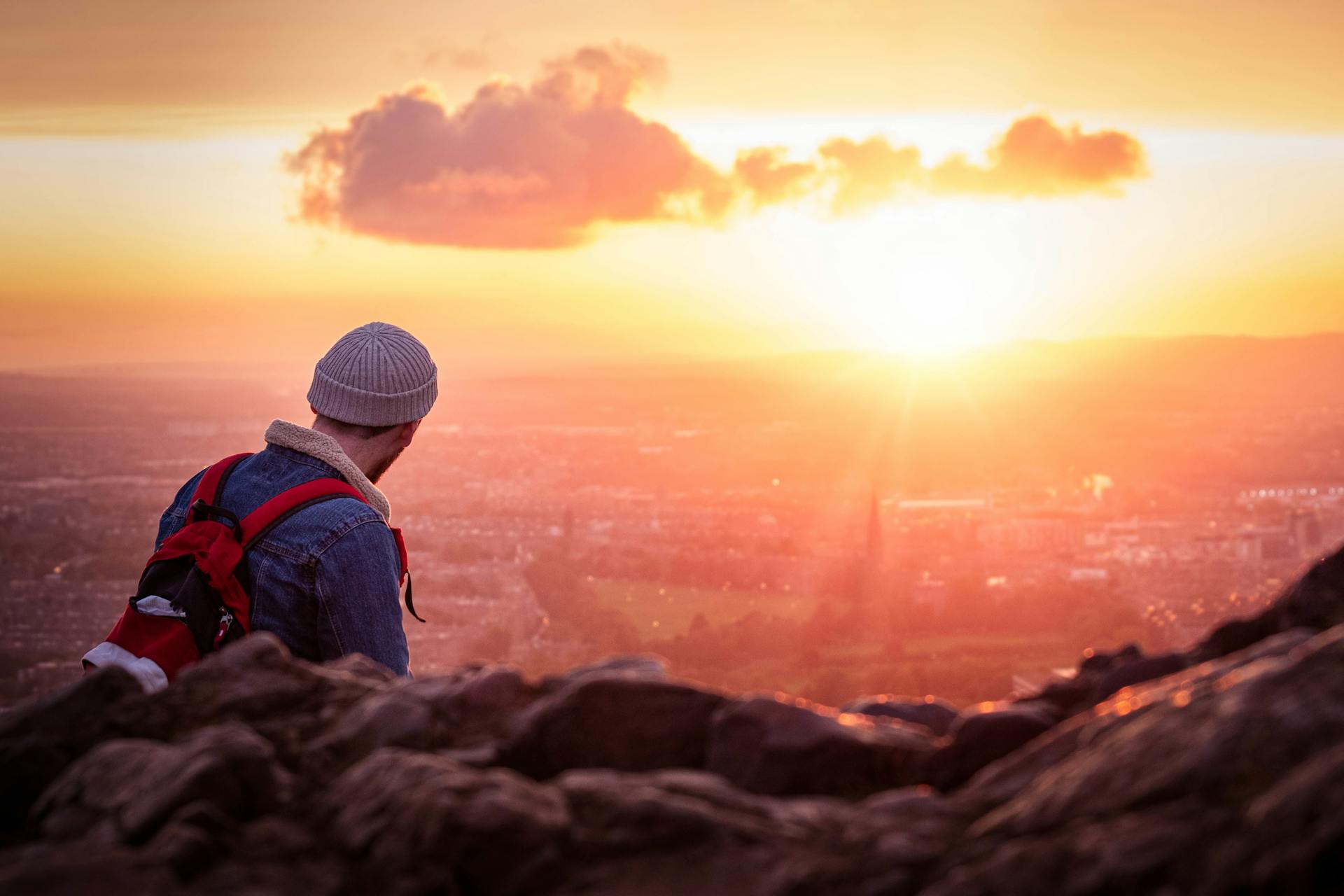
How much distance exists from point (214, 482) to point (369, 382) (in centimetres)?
96

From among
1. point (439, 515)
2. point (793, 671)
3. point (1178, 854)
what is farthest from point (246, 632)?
point (439, 515)

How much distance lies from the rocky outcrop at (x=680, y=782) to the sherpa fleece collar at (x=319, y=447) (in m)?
1.30

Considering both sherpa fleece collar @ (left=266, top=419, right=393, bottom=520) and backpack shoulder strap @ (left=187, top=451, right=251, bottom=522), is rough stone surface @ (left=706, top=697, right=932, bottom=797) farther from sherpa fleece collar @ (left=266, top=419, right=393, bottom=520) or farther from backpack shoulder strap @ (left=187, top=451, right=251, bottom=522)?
backpack shoulder strap @ (left=187, top=451, right=251, bottom=522)

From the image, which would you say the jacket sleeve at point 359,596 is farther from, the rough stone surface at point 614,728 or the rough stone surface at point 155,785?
the rough stone surface at point 614,728

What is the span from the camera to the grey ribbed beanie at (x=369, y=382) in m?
6.31

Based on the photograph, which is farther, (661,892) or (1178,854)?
(661,892)

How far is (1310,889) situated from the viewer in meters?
2.76

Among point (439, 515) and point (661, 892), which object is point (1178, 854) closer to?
point (661, 892)

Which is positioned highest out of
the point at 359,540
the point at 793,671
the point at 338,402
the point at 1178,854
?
the point at 338,402

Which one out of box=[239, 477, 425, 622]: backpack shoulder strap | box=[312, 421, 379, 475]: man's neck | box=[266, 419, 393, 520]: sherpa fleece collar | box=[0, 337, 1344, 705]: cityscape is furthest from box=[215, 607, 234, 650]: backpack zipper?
box=[0, 337, 1344, 705]: cityscape

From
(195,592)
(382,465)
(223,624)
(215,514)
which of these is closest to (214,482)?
(215,514)

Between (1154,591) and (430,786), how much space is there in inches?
1762

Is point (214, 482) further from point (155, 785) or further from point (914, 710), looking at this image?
point (914, 710)

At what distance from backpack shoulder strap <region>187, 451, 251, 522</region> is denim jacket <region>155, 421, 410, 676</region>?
0.04 m
